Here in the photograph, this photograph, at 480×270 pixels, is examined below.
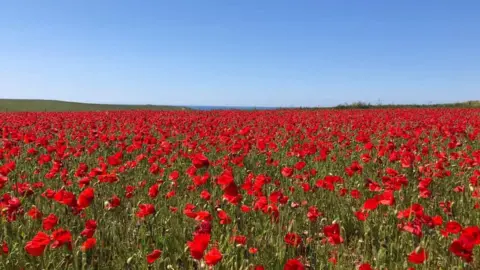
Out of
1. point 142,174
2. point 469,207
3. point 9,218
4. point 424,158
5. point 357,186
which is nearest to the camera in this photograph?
point 9,218

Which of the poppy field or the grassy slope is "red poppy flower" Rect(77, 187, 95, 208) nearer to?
the poppy field

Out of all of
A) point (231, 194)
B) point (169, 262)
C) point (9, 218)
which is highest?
point (231, 194)

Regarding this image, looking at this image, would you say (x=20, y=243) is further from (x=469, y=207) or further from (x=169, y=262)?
(x=469, y=207)

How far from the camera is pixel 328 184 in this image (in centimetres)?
338

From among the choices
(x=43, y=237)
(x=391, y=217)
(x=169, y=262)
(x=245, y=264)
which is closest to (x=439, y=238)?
(x=391, y=217)

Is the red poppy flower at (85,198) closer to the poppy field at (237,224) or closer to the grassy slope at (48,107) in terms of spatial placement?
the poppy field at (237,224)

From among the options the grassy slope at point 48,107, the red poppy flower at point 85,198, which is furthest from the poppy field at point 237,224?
the grassy slope at point 48,107

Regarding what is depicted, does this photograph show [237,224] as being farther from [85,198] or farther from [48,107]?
[48,107]

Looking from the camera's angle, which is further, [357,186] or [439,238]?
[357,186]

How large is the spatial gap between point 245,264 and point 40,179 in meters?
3.36

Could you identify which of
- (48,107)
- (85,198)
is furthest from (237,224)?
(48,107)

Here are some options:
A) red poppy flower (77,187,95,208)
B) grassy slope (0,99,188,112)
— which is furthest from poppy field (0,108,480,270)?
grassy slope (0,99,188,112)

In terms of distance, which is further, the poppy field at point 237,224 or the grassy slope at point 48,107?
the grassy slope at point 48,107

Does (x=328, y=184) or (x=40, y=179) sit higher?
(x=328, y=184)
